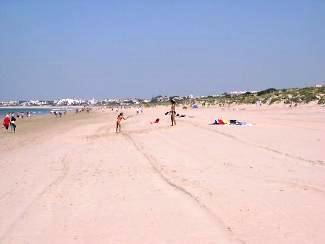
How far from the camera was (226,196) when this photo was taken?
25.2ft

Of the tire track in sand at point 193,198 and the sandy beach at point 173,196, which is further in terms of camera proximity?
the sandy beach at point 173,196

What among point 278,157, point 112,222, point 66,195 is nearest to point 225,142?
point 278,157

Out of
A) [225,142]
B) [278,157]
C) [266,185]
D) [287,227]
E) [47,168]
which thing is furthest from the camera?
[225,142]

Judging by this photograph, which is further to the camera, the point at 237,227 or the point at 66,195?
the point at 66,195

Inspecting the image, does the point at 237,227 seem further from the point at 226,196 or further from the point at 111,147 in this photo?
the point at 111,147

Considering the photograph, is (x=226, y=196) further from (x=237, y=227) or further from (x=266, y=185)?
(x=237, y=227)

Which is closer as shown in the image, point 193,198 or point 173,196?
point 193,198

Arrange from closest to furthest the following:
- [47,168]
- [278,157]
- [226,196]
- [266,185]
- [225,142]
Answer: [226,196] → [266,185] → [278,157] → [47,168] → [225,142]

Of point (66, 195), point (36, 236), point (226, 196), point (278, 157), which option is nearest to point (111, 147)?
point (278, 157)

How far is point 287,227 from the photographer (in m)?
5.87

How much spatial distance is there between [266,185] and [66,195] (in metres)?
3.37

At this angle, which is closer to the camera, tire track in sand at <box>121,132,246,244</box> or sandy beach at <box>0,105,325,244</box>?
tire track in sand at <box>121,132,246,244</box>

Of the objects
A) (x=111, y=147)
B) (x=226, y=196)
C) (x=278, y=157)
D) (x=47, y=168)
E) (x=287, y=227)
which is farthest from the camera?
(x=111, y=147)

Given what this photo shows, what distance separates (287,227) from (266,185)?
2599 mm
